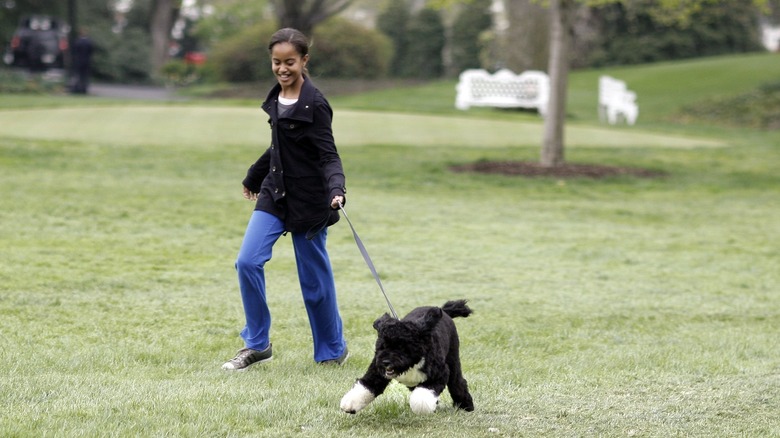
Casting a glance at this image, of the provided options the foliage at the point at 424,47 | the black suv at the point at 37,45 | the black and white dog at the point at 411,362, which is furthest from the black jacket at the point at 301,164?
the foliage at the point at 424,47

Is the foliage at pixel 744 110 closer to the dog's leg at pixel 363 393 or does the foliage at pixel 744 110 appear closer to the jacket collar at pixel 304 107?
the jacket collar at pixel 304 107

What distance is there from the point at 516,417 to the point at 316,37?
38192mm

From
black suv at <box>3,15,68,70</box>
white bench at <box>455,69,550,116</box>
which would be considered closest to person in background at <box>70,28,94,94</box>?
black suv at <box>3,15,68,70</box>

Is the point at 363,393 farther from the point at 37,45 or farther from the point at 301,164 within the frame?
the point at 37,45

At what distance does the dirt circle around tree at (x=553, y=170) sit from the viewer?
16.8 m

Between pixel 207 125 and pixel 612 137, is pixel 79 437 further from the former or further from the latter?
pixel 612 137

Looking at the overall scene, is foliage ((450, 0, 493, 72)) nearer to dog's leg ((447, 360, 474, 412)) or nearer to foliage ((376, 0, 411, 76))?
foliage ((376, 0, 411, 76))

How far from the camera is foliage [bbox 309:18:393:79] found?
140 feet

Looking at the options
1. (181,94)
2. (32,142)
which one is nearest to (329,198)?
(32,142)

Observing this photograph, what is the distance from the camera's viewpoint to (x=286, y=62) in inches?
223

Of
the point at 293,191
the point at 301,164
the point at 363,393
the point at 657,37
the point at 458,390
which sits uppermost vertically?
the point at 657,37

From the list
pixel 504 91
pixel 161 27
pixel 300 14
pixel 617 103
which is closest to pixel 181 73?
pixel 161 27

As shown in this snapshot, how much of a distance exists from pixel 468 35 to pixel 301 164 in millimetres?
48778

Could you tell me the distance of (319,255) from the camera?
19.6 ft
